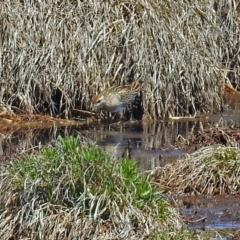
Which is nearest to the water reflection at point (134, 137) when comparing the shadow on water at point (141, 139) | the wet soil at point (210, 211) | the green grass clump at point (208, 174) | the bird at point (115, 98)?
the shadow on water at point (141, 139)

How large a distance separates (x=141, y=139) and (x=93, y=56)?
5.93ft

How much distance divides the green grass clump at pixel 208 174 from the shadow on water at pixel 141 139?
17 centimetres

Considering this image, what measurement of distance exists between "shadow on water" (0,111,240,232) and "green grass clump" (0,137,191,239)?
122 cm

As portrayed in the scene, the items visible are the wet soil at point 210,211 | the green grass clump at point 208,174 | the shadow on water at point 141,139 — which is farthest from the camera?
the green grass clump at point 208,174

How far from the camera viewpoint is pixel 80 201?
269 inches

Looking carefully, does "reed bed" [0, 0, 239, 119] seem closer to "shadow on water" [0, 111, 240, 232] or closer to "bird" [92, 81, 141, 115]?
"bird" [92, 81, 141, 115]

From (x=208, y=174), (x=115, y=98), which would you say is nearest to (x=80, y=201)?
(x=208, y=174)

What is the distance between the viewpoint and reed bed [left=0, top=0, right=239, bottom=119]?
12.8m

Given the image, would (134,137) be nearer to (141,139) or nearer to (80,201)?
(141,139)

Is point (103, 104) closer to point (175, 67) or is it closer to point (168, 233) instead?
point (175, 67)

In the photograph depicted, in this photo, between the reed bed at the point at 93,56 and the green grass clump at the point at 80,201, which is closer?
the green grass clump at the point at 80,201

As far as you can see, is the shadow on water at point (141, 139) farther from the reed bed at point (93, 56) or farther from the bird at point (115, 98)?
the reed bed at point (93, 56)

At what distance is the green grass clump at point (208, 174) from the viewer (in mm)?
8516

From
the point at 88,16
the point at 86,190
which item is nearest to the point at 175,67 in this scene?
the point at 88,16
